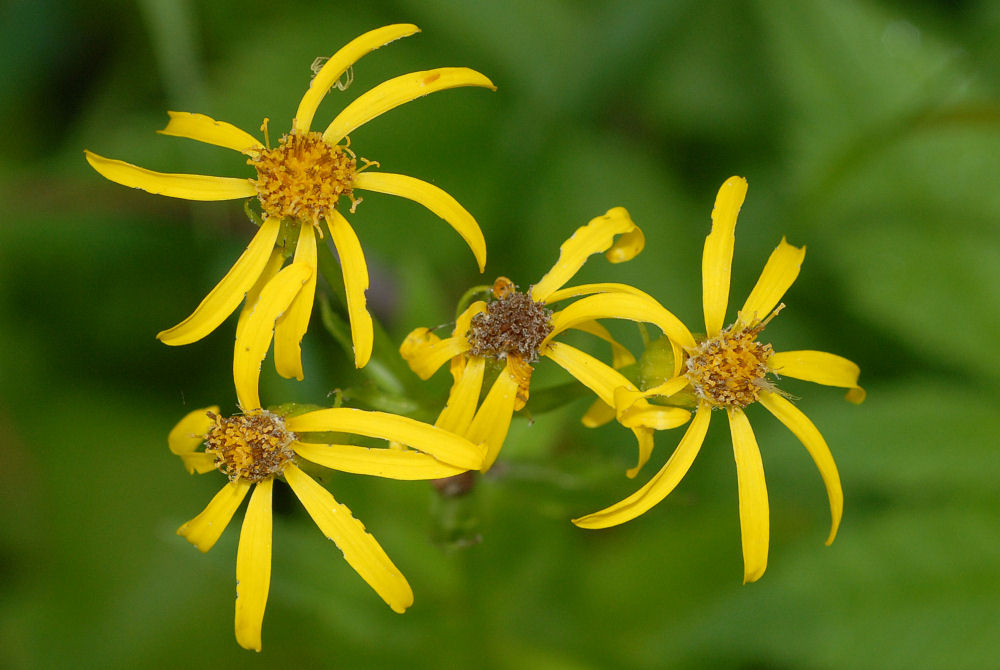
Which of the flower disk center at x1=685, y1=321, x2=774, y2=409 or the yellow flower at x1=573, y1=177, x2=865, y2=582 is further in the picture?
the flower disk center at x1=685, y1=321, x2=774, y2=409

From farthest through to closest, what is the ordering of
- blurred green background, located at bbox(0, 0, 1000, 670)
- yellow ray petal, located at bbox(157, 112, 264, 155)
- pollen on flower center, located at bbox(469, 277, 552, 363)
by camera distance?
blurred green background, located at bbox(0, 0, 1000, 670) → yellow ray petal, located at bbox(157, 112, 264, 155) → pollen on flower center, located at bbox(469, 277, 552, 363)

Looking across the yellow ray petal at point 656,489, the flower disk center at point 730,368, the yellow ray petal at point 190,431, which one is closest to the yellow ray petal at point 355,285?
the yellow ray petal at point 190,431

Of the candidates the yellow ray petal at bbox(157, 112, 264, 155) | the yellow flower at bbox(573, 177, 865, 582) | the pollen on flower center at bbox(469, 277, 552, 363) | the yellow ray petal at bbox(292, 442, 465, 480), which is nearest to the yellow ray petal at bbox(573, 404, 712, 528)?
the yellow flower at bbox(573, 177, 865, 582)

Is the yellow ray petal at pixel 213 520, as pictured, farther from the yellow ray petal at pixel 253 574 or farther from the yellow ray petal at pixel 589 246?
the yellow ray petal at pixel 589 246

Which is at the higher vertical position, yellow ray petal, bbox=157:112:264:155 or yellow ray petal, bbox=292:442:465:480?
yellow ray petal, bbox=157:112:264:155

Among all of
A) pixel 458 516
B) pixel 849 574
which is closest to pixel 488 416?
pixel 458 516

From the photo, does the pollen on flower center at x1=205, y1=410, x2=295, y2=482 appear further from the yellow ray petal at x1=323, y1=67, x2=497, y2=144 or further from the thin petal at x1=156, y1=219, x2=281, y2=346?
the yellow ray petal at x1=323, y1=67, x2=497, y2=144

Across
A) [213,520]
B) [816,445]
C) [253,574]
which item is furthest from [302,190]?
[816,445]
